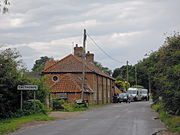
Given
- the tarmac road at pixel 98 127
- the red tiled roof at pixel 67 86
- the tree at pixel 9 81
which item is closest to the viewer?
the tarmac road at pixel 98 127

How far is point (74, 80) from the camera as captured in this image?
50.0 meters

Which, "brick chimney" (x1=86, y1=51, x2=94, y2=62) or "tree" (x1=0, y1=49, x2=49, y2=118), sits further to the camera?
"brick chimney" (x1=86, y1=51, x2=94, y2=62)

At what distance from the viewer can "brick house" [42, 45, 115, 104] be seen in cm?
4834

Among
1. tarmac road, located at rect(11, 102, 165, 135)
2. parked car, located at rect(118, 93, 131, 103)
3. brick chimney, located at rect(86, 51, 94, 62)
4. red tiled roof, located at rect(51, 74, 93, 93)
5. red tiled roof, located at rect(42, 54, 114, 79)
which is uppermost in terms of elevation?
brick chimney, located at rect(86, 51, 94, 62)

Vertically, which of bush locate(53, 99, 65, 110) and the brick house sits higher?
the brick house

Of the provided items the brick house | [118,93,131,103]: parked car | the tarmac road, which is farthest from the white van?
the tarmac road

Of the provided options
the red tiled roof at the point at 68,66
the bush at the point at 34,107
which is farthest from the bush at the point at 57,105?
the red tiled roof at the point at 68,66

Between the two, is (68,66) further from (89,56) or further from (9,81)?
(9,81)

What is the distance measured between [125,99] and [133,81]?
39556 millimetres

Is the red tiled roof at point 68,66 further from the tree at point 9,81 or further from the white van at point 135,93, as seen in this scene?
the tree at point 9,81

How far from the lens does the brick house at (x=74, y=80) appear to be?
48.3m

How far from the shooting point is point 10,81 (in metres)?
27.0

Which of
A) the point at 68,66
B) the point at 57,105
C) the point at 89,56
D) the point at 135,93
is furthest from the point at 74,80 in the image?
the point at 135,93

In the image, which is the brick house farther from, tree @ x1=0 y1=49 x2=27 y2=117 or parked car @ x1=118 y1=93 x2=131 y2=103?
tree @ x1=0 y1=49 x2=27 y2=117
